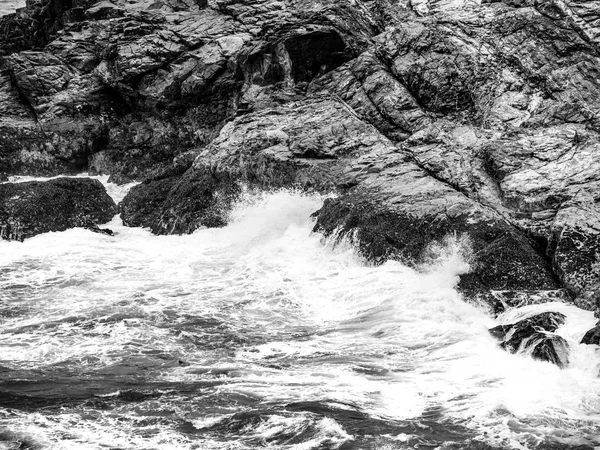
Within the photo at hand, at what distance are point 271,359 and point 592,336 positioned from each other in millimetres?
5080

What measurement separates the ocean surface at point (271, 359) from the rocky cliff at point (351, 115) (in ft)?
4.35

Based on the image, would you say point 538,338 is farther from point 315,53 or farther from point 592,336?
point 315,53

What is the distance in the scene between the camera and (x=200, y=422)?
8.88 metres

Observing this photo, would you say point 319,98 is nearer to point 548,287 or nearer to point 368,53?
point 368,53

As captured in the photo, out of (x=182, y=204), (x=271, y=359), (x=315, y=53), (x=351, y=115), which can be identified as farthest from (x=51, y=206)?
(x=271, y=359)

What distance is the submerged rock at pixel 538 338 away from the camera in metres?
10.6

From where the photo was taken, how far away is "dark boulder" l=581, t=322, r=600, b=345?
1070 centimetres

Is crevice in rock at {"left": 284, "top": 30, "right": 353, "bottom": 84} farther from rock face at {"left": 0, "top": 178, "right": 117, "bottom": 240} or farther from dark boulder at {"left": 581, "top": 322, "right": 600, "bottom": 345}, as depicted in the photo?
dark boulder at {"left": 581, "top": 322, "right": 600, "bottom": 345}

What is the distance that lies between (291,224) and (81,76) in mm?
15902

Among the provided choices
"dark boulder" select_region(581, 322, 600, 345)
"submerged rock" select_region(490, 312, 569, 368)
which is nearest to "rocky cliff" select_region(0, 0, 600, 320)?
"submerged rock" select_region(490, 312, 569, 368)

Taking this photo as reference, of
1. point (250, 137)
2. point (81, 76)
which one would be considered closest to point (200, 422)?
point (250, 137)

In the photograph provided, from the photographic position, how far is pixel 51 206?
21453 millimetres

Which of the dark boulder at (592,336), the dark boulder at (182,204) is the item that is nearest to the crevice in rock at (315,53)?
the dark boulder at (182,204)

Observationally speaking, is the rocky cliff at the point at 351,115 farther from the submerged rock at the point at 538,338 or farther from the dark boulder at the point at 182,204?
the submerged rock at the point at 538,338
